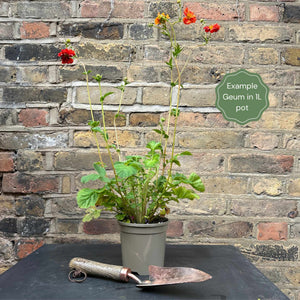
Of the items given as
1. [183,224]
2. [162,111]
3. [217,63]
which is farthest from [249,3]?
[183,224]

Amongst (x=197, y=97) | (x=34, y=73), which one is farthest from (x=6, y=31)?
(x=197, y=97)

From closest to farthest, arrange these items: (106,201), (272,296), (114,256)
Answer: (272,296) → (106,201) → (114,256)

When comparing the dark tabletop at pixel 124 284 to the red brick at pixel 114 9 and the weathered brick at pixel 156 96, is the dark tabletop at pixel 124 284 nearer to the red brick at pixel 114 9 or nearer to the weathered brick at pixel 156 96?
the weathered brick at pixel 156 96

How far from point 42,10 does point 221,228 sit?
117 centimetres

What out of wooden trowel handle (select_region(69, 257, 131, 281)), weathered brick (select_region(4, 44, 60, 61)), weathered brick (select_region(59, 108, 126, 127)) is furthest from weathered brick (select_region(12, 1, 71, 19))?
wooden trowel handle (select_region(69, 257, 131, 281))

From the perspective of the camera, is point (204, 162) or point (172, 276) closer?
point (172, 276)

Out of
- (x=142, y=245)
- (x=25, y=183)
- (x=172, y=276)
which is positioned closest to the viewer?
(x=172, y=276)

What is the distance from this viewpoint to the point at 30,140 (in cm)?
137

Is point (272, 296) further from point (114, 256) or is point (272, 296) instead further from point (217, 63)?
point (217, 63)

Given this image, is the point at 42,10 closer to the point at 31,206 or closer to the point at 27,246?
the point at 31,206

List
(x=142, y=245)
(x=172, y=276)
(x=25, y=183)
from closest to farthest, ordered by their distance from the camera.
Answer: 1. (x=172, y=276)
2. (x=142, y=245)
3. (x=25, y=183)

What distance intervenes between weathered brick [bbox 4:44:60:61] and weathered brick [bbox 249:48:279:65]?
81cm

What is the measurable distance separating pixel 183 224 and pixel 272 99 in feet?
2.10

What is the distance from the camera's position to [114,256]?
3.76 ft
